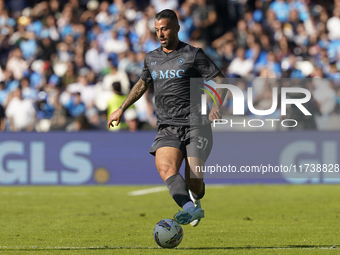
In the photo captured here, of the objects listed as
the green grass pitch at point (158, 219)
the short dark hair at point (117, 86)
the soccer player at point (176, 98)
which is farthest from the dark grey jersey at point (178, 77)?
the short dark hair at point (117, 86)

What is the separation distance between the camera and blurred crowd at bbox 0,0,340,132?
14.7 m

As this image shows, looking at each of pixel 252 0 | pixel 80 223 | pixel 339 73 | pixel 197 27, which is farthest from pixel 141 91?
pixel 252 0

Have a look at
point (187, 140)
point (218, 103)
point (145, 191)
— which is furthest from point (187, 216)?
point (145, 191)

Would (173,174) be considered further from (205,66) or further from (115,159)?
(115,159)

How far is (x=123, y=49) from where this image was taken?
1741cm

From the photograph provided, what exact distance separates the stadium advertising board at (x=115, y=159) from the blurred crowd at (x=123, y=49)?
39cm

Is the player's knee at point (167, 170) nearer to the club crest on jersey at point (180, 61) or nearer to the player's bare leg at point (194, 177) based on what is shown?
the player's bare leg at point (194, 177)

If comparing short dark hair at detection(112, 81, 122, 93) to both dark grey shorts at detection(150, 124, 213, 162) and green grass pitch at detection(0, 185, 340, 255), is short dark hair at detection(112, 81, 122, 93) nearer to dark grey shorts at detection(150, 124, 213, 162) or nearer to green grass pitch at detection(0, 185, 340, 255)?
green grass pitch at detection(0, 185, 340, 255)

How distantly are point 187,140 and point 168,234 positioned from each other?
1.07 m

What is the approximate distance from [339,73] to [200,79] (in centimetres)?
960

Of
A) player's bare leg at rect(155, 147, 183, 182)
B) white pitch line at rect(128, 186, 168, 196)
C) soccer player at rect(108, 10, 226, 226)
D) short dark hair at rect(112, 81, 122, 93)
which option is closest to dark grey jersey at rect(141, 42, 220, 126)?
soccer player at rect(108, 10, 226, 226)

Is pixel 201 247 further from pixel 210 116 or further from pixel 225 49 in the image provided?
pixel 225 49

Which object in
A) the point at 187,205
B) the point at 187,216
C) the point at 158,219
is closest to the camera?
the point at 187,216

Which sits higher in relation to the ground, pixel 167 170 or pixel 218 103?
pixel 218 103
